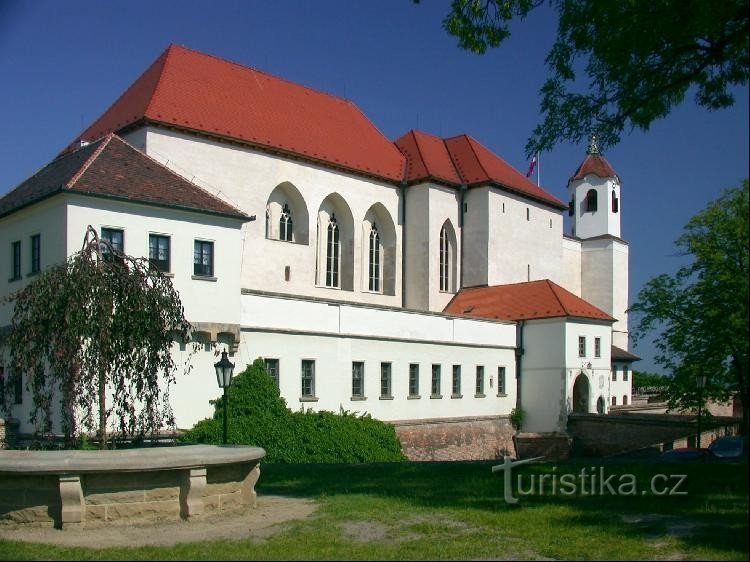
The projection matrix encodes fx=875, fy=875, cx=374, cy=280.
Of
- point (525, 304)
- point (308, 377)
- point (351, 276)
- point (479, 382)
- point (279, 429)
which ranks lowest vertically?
point (279, 429)

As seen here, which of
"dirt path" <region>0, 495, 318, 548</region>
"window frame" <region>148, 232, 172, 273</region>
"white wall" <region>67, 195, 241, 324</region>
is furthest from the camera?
"window frame" <region>148, 232, 172, 273</region>

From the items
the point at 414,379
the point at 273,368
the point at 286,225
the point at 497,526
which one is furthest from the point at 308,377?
the point at 497,526

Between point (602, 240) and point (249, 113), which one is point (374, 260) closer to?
point (249, 113)

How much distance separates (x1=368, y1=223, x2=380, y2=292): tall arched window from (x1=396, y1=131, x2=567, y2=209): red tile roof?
3335 millimetres

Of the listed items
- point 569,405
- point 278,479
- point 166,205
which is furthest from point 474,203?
point 278,479

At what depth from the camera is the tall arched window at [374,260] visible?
144ft

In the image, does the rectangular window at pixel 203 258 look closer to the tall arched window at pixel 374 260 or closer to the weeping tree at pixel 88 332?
the weeping tree at pixel 88 332

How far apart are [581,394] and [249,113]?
1991 centimetres

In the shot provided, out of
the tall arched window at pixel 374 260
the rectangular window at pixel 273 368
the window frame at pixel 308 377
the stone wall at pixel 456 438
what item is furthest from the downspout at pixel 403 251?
the rectangular window at pixel 273 368

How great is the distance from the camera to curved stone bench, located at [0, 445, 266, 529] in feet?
35.6

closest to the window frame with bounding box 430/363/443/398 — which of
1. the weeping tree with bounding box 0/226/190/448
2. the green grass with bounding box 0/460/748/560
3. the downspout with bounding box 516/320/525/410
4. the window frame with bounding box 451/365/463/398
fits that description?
the window frame with bounding box 451/365/463/398

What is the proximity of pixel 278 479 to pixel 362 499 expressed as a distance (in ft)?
13.1

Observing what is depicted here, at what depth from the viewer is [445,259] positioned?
45594 millimetres

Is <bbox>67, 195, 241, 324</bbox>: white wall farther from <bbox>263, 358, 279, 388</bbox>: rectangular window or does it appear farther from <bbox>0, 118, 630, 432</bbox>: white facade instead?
<bbox>263, 358, 279, 388</bbox>: rectangular window
